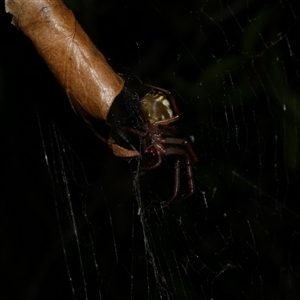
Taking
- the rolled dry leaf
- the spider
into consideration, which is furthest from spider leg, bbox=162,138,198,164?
the rolled dry leaf

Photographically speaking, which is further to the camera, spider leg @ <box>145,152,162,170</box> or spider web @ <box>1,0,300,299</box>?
spider web @ <box>1,0,300,299</box>

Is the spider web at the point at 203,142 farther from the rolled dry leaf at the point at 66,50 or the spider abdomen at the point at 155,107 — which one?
the rolled dry leaf at the point at 66,50

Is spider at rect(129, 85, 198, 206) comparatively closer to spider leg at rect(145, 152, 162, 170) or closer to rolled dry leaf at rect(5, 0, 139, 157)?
spider leg at rect(145, 152, 162, 170)

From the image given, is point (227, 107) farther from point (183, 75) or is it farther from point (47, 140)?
point (47, 140)

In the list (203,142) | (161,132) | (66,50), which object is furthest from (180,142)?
(66,50)

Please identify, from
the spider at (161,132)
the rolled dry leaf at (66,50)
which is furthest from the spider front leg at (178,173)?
the rolled dry leaf at (66,50)

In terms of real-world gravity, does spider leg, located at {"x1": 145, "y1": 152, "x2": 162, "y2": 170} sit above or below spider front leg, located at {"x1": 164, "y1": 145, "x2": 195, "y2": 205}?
above
